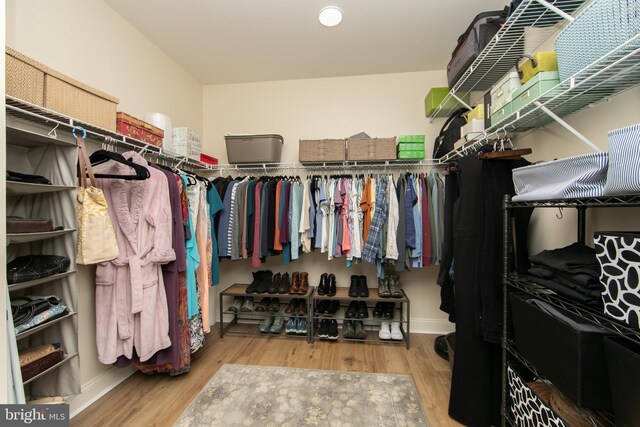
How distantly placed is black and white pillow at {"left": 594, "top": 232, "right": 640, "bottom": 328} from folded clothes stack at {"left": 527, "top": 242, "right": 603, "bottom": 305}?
7cm

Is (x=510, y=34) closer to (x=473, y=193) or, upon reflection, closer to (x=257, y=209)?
Answer: (x=473, y=193)

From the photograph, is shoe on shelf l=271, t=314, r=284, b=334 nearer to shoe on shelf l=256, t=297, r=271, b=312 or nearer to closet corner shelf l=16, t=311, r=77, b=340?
shoe on shelf l=256, t=297, r=271, b=312

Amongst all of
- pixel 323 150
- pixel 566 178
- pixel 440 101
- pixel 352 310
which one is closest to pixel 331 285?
pixel 352 310

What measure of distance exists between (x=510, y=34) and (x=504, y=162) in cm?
76

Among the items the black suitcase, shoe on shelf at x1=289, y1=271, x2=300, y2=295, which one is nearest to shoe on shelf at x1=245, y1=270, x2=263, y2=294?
shoe on shelf at x1=289, y1=271, x2=300, y2=295

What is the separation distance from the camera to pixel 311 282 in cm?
270

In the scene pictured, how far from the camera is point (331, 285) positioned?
2.45 meters

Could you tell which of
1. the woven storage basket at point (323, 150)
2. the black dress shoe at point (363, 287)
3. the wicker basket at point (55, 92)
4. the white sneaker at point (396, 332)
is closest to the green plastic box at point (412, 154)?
the woven storage basket at point (323, 150)

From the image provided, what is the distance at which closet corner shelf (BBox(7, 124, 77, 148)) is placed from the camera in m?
1.07

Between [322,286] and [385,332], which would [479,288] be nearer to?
[385,332]

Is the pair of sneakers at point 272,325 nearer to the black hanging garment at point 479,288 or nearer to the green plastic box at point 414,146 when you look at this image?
the black hanging garment at point 479,288

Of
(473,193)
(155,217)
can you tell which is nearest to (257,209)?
(155,217)

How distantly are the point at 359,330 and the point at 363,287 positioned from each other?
40cm

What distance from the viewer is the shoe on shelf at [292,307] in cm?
247
